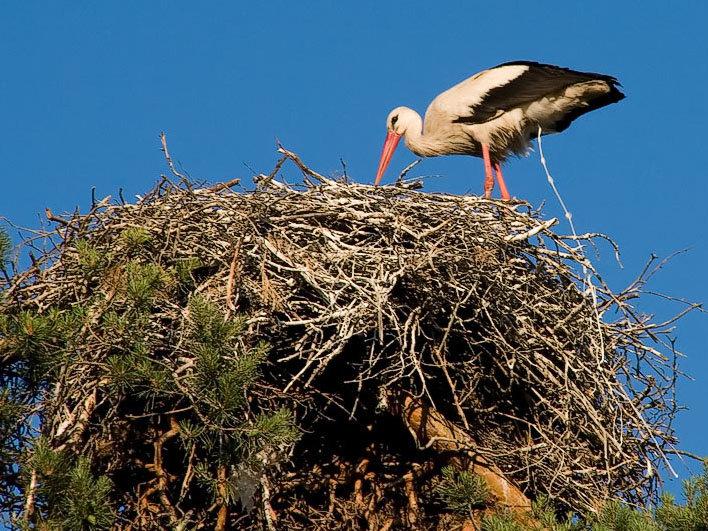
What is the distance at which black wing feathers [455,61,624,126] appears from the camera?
939 cm

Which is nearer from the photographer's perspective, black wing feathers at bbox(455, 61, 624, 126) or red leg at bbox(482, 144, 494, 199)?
black wing feathers at bbox(455, 61, 624, 126)

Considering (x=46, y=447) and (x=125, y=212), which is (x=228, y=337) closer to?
(x=46, y=447)

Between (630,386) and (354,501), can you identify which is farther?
(630,386)

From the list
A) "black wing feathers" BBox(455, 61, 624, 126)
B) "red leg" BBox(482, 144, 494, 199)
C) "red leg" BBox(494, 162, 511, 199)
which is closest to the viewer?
"black wing feathers" BBox(455, 61, 624, 126)

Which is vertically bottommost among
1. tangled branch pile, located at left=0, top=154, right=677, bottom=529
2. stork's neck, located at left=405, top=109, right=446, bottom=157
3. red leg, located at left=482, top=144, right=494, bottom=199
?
tangled branch pile, located at left=0, top=154, right=677, bottom=529

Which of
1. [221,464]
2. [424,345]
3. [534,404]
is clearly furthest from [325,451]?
[221,464]

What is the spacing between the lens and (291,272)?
6234 mm

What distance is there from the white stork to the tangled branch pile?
111 inches

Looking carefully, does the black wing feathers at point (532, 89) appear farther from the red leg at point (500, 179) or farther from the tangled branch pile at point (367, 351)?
the tangled branch pile at point (367, 351)

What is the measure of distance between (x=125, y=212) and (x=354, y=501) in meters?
2.22

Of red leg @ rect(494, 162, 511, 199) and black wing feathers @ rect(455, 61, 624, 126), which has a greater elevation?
black wing feathers @ rect(455, 61, 624, 126)

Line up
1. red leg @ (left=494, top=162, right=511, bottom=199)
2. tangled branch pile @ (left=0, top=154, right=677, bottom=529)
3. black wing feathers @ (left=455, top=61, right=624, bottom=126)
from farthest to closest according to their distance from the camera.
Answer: red leg @ (left=494, top=162, right=511, bottom=199)
black wing feathers @ (left=455, top=61, right=624, bottom=126)
tangled branch pile @ (left=0, top=154, right=677, bottom=529)

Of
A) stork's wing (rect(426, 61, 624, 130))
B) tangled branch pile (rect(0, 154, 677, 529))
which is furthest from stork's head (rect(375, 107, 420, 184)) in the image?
tangled branch pile (rect(0, 154, 677, 529))

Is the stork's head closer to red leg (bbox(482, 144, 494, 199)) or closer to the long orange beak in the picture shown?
the long orange beak
